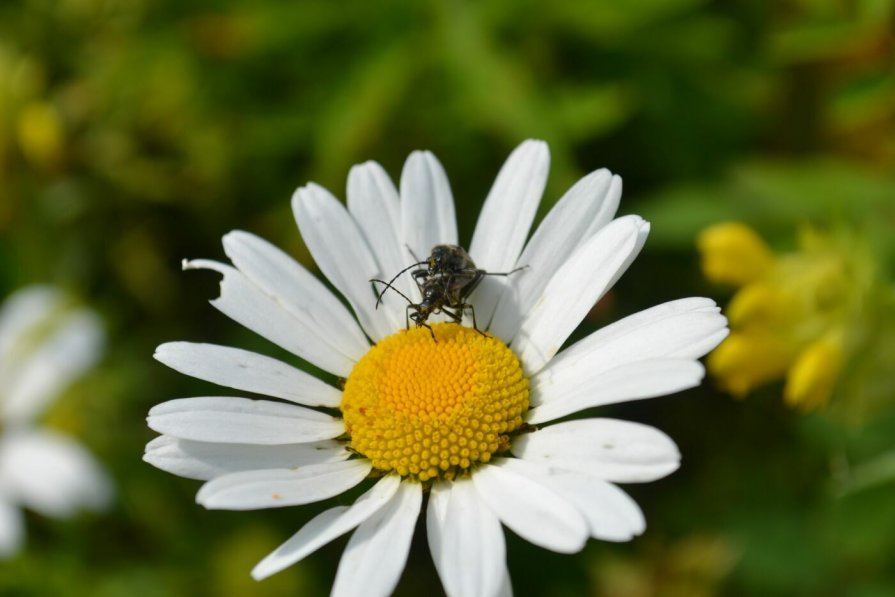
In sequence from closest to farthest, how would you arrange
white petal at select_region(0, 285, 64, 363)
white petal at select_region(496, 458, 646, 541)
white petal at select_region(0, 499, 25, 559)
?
white petal at select_region(496, 458, 646, 541)
white petal at select_region(0, 499, 25, 559)
white petal at select_region(0, 285, 64, 363)

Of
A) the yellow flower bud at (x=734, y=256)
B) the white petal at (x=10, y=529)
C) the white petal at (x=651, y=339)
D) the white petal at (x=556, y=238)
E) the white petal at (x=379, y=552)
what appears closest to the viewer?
the white petal at (x=379, y=552)

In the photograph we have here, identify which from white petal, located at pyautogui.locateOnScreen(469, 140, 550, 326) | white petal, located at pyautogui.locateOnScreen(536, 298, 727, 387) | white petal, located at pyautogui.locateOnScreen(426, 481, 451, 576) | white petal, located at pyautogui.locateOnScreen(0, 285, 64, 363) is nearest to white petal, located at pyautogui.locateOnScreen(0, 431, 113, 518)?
white petal, located at pyautogui.locateOnScreen(0, 285, 64, 363)

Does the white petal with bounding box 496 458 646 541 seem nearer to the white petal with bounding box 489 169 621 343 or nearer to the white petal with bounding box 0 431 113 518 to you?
the white petal with bounding box 489 169 621 343


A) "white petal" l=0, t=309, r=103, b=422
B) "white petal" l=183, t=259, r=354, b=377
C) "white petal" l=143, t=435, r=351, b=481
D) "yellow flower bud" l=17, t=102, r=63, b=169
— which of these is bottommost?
"white petal" l=143, t=435, r=351, b=481

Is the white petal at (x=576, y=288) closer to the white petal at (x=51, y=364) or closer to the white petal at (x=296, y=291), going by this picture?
the white petal at (x=296, y=291)

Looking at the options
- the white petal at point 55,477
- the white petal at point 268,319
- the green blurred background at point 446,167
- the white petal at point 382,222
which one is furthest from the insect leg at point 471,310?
the white petal at point 55,477

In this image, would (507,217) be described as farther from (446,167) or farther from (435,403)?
(446,167)
